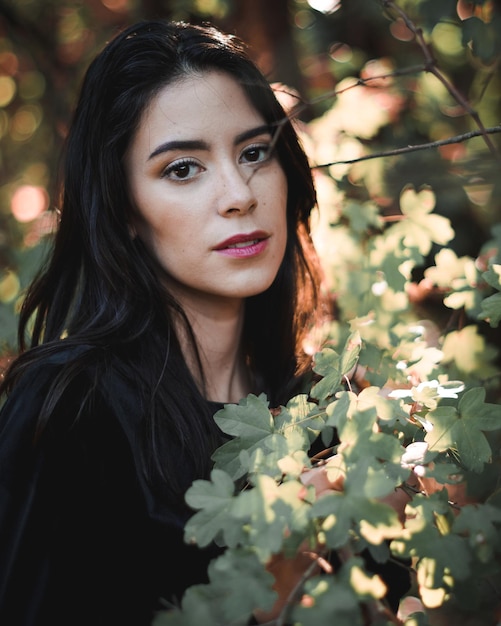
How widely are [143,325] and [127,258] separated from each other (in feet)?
0.57

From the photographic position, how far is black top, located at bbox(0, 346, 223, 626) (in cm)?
138

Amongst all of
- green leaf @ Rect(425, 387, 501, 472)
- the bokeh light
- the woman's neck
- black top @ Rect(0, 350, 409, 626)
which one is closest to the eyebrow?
the woman's neck

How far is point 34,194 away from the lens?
4.16 metres

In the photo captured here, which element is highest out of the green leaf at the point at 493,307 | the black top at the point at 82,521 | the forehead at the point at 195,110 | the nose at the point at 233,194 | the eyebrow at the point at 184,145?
the forehead at the point at 195,110

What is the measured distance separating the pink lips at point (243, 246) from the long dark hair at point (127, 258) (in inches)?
8.0

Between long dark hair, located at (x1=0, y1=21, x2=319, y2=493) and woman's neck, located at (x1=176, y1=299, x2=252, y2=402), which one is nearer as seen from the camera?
long dark hair, located at (x1=0, y1=21, x2=319, y2=493)

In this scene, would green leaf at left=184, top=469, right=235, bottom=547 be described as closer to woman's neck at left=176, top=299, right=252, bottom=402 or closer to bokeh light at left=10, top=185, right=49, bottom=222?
woman's neck at left=176, top=299, right=252, bottom=402

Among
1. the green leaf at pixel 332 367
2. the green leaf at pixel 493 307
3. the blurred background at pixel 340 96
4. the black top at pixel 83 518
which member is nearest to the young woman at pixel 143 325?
the black top at pixel 83 518

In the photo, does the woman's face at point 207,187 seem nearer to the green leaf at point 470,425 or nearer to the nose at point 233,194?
the nose at point 233,194

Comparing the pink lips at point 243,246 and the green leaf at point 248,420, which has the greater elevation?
the pink lips at point 243,246

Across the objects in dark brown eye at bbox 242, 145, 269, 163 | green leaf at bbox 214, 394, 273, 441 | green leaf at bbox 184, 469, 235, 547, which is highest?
dark brown eye at bbox 242, 145, 269, 163

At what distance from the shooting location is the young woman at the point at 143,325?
56.2 inches

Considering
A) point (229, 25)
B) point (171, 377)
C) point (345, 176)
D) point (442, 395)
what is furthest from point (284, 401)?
point (229, 25)

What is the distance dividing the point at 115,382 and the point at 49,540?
0.34 m
